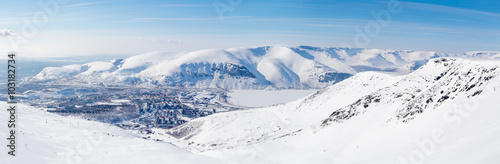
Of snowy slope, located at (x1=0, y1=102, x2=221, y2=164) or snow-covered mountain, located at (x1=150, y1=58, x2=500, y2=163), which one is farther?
snow-covered mountain, located at (x1=150, y1=58, x2=500, y2=163)

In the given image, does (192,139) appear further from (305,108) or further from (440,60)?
(440,60)

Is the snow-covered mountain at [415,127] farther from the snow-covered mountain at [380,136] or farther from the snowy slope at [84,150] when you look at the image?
the snowy slope at [84,150]

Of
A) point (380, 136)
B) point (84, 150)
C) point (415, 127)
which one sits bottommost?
point (380, 136)

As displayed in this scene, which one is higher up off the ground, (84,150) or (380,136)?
(84,150)

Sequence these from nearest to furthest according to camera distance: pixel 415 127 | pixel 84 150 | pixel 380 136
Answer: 1. pixel 84 150
2. pixel 415 127
3. pixel 380 136

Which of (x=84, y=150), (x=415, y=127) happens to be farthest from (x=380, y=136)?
(x=84, y=150)

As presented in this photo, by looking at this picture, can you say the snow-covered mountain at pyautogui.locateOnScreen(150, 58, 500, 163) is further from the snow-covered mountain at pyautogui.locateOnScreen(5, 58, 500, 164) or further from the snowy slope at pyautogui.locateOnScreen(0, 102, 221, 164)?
the snowy slope at pyautogui.locateOnScreen(0, 102, 221, 164)

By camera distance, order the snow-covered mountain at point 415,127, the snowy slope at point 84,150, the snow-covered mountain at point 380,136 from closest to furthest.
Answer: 1. the snowy slope at point 84,150
2. the snow-covered mountain at point 380,136
3. the snow-covered mountain at point 415,127

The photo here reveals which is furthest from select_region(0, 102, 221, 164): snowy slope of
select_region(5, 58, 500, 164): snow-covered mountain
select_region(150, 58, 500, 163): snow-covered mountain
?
select_region(150, 58, 500, 163): snow-covered mountain

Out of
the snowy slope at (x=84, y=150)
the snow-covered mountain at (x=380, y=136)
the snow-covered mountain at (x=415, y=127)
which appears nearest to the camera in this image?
the snowy slope at (x=84, y=150)

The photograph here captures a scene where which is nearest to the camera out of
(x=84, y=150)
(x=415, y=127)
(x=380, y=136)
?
(x=84, y=150)

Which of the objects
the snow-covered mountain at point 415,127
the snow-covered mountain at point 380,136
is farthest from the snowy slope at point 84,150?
the snow-covered mountain at point 415,127

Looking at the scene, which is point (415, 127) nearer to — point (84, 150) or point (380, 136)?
point (380, 136)
